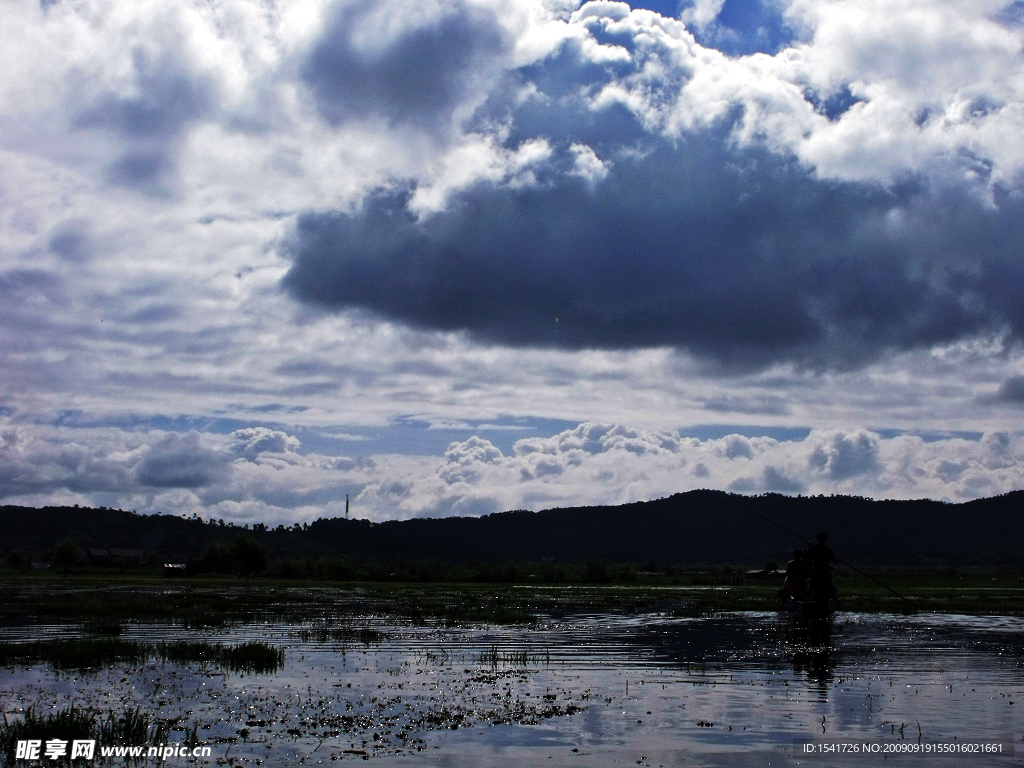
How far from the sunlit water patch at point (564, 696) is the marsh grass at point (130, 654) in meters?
0.58

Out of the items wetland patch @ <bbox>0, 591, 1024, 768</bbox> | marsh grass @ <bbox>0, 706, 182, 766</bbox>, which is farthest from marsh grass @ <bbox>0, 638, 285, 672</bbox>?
marsh grass @ <bbox>0, 706, 182, 766</bbox>

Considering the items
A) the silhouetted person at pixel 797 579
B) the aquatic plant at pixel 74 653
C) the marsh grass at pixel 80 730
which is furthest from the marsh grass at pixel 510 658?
the silhouetted person at pixel 797 579

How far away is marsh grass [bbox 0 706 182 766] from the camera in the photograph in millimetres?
15492

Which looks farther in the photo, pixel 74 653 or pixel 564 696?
pixel 74 653

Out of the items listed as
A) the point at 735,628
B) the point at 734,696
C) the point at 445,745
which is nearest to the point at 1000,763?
the point at 734,696

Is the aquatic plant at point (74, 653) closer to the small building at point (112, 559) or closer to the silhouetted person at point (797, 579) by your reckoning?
the silhouetted person at point (797, 579)

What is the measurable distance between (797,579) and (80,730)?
98.0 feet

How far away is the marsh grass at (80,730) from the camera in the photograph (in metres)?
15.5

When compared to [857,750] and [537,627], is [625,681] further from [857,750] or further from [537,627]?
[537,627]

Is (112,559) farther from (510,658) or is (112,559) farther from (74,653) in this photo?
(510,658)

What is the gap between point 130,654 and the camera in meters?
27.8

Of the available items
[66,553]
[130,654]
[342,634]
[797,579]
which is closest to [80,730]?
[130,654]

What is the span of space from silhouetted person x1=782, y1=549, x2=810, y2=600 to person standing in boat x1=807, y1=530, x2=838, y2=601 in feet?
2.53

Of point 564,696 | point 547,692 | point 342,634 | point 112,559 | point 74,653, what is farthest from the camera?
point 112,559
